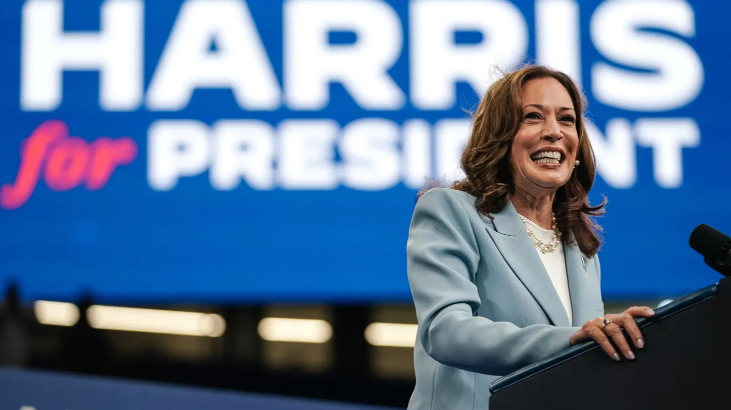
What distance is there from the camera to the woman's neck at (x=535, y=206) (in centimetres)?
151

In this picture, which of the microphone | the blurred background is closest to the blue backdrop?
the blurred background

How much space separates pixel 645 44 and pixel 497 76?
8.04 feet

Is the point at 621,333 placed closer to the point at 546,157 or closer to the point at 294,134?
the point at 546,157

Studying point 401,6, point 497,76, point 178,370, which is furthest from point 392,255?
point 497,76

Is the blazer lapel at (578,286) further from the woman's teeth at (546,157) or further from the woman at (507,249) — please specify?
the woman's teeth at (546,157)

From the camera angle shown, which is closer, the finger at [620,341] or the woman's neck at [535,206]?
the finger at [620,341]

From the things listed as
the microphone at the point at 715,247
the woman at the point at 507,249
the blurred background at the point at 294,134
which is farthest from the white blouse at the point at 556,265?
the blurred background at the point at 294,134

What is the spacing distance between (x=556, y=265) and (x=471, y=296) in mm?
297

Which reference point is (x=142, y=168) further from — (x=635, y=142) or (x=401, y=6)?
(x=635, y=142)

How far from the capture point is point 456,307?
3.98ft

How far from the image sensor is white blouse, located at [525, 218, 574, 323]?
1428 mm

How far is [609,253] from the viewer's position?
3615 millimetres

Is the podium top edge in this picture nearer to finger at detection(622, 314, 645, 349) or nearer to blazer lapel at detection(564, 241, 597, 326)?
finger at detection(622, 314, 645, 349)

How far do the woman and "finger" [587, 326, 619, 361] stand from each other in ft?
0.12
